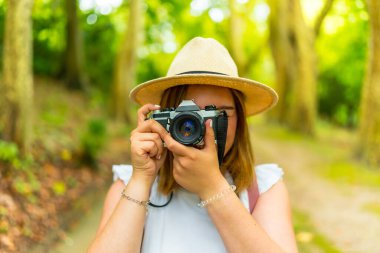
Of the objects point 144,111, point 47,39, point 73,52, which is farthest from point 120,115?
point 144,111

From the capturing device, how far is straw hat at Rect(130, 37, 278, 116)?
77.9 inches

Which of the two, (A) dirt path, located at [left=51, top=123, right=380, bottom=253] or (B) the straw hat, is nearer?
(B) the straw hat

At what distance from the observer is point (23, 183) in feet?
17.5

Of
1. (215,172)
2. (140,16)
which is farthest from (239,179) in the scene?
(140,16)

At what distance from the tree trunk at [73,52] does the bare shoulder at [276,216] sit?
11.2 metres

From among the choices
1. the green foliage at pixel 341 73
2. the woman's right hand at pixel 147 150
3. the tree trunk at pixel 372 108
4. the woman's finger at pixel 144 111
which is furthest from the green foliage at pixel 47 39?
the woman's right hand at pixel 147 150

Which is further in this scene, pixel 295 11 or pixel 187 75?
pixel 295 11

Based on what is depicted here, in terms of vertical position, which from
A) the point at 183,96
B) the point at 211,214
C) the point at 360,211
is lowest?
the point at 360,211

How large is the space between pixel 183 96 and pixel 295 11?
35.4 feet

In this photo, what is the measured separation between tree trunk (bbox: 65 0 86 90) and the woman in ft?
35.2

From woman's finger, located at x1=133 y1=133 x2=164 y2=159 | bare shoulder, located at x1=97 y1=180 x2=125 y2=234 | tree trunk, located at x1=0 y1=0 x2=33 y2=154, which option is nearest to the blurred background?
tree trunk, located at x1=0 y1=0 x2=33 y2=154

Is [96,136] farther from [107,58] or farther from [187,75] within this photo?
[107,58]

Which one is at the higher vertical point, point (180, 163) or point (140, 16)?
point (140, 16)

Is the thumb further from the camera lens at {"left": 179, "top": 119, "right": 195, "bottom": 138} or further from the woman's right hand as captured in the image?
the woman's right hand
